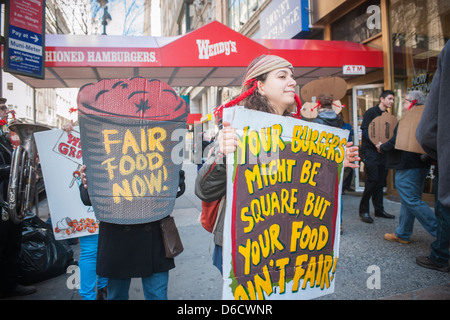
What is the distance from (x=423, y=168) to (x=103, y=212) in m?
3.56

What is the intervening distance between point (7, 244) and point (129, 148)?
77.9 inches

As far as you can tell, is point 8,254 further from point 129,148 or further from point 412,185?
point 412,185

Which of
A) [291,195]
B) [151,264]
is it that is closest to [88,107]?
[151,264]

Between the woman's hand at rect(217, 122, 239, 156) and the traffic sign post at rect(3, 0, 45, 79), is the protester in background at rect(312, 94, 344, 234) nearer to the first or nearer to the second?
the woman's hand at rect(217, 122, 239, 156)

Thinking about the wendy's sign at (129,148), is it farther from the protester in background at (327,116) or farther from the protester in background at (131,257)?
the protester in background at (327,116)

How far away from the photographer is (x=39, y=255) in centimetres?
327

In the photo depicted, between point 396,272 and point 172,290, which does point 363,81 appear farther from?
point 172,290

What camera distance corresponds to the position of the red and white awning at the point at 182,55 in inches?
229

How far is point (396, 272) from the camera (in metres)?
3.16

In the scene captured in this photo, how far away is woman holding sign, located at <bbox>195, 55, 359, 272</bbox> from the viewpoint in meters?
1.50

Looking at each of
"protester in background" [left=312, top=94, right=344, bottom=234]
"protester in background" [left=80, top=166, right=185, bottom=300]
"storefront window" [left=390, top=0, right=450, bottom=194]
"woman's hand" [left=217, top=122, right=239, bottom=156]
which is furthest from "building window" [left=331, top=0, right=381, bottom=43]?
"protester in background" [left=80, top=166, right=185, bottom=300]

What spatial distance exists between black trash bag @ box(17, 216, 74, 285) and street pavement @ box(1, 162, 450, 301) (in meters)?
0.10

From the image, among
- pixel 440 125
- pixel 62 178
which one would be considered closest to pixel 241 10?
pixel 62 178

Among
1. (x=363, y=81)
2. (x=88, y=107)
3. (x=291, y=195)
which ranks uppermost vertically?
(x=363, y=81)
